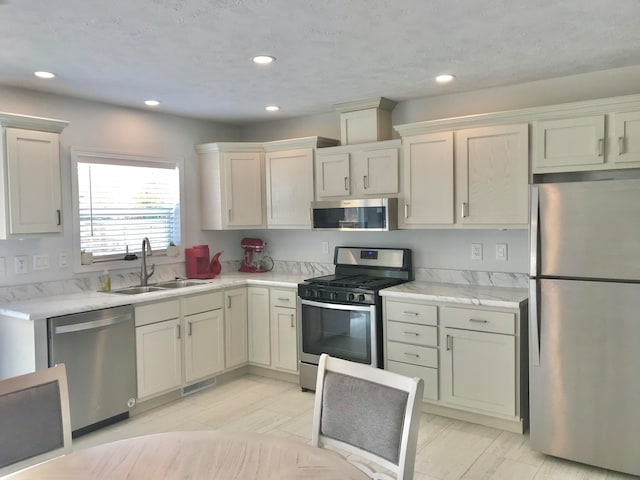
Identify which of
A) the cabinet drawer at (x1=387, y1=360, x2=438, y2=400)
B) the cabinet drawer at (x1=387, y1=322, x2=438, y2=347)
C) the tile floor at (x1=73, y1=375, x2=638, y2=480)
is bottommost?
the tile floor at (x1=73, y1=375, x2=638, y2=480)

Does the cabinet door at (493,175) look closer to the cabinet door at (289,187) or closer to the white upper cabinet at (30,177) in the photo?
the cabinet door at (289,187)

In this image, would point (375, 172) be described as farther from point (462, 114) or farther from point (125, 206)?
point (125, 206)

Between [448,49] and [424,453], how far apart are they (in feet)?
7.83

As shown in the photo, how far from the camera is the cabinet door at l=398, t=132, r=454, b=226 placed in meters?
3.68

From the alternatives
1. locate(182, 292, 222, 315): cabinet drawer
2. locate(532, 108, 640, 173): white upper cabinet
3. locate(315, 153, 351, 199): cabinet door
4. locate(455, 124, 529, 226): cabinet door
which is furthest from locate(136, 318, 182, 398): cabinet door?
locate(532, 108, 640, 173): white upper cabinet

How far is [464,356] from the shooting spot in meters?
3.42

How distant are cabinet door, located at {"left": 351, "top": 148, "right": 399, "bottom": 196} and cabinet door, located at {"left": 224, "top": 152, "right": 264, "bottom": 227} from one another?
102 cm

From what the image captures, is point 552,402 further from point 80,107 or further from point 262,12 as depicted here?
point 80,107

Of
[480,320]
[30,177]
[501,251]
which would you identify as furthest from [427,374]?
[30,177]

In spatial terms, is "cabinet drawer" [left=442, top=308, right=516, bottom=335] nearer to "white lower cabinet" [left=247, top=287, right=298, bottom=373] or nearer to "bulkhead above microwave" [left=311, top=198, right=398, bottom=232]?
"bulkhead above microwave" [left=311, top=198, right=398, bottom=232]

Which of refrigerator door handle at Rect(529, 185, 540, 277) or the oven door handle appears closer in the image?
refrigerator door handle at Rect(529, 185, 540, 277)

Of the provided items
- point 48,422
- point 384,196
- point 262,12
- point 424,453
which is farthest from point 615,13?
point 48,422

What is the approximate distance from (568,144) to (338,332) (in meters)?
2.11

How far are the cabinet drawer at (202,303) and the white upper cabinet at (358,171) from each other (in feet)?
→ 4.02
